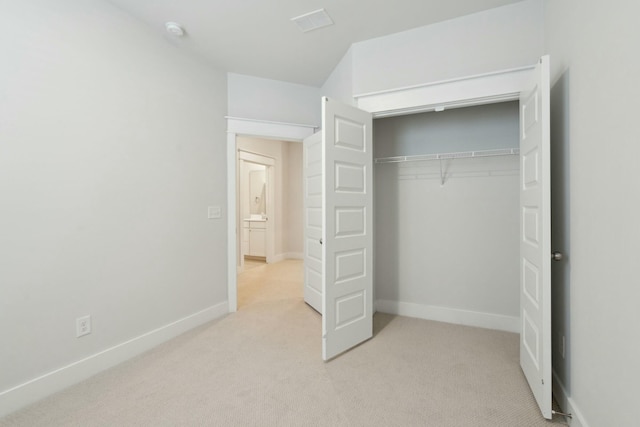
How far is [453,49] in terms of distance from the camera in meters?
2.51

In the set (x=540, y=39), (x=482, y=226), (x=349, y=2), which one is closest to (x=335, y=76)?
(x=349, y=2)

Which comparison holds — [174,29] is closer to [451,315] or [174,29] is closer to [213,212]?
[213,212]

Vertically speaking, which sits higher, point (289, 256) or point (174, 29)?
point (174, 29)

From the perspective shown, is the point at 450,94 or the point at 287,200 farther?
the point at 287,200

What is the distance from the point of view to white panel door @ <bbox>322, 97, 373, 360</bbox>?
2354mm

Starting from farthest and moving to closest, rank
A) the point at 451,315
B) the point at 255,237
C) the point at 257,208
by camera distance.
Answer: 1. the point at 257,208
2. the point at 255,237
3. the point at 451,315

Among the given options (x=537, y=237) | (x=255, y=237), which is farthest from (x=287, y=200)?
(x=537, y=237)

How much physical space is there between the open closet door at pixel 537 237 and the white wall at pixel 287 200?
202 inches

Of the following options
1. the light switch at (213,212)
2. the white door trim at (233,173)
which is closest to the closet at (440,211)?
the white door trim at (233,173)

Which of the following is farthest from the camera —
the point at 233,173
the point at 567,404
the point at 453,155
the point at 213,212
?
the point at 233,173

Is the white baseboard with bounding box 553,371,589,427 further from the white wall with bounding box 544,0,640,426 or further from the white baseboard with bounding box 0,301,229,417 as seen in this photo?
the white baseboard with bounding box 0,301,229,417

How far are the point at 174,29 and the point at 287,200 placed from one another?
4.61 meters

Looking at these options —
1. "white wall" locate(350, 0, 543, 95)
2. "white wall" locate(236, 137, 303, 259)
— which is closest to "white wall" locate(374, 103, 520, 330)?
"white wall" locate(350, 0, 543, 95)

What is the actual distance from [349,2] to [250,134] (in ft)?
5.67
